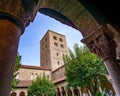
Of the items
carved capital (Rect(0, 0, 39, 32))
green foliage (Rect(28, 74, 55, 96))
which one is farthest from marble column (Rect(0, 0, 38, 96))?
green foliage (Rect(28, 74, 55, 96))

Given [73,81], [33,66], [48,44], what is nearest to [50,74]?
[33,66]

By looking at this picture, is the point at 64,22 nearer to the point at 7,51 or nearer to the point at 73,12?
the point at 73,12

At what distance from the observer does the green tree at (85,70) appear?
12.7 m

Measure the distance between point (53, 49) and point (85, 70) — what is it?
3310cm

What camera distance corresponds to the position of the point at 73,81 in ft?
45.4

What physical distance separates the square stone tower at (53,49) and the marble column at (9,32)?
3951 centimetres

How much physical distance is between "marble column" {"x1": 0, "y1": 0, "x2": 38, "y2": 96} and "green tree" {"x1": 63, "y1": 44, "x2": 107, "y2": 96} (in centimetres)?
1151

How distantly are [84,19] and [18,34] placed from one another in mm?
2579

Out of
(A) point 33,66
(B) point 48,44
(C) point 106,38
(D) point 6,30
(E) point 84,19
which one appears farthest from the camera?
(B) point 48,44

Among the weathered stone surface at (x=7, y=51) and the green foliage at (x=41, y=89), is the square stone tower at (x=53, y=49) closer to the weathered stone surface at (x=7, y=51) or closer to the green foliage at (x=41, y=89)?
the green foliage at (x=41, y=89)

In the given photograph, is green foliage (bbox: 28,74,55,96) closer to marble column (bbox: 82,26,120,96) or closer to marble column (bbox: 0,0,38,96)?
marble column (bbox: 82,26,120,96)

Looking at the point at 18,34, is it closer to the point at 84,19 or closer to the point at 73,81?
the point at 84,19

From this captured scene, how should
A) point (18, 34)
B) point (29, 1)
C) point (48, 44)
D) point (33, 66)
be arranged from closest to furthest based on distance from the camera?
1. point (18, 34)
2. point (29, 1)
3. point (33, 66)
4. point (48, 44)

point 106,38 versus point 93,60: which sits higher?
point 93,60
